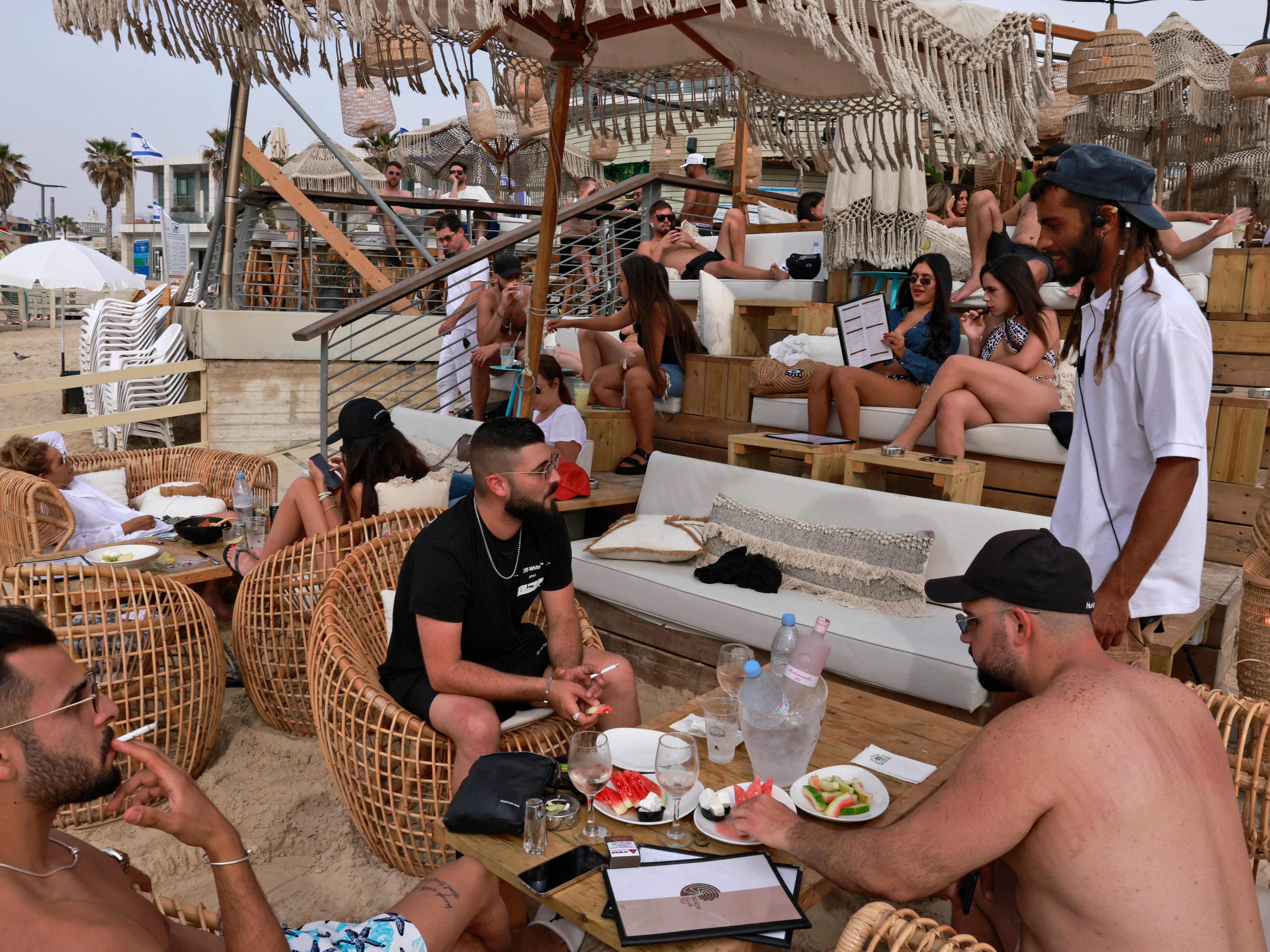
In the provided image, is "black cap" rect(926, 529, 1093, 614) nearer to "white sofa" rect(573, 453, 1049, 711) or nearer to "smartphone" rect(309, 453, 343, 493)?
"white sofa" rect(573, 453, 1049, 711)

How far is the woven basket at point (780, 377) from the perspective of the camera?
5430 millimetres

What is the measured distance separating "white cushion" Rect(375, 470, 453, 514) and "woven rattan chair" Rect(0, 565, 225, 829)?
0.91 metres

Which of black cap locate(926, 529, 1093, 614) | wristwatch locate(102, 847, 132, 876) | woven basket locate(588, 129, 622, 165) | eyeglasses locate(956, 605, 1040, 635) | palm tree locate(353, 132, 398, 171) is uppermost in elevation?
palm tree locate(353, 132, 398, 171)

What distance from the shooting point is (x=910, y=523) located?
3930 millimetres

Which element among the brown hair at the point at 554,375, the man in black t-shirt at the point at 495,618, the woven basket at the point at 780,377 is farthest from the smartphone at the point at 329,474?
the woven basket at the point at 780,377

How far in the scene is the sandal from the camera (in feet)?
19.7

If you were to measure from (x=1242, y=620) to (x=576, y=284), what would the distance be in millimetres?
6648

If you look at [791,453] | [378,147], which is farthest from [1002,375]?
[378,147]

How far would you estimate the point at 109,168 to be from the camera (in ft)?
141

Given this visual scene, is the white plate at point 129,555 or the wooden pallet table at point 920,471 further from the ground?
the wooden pallet table at point 920,471

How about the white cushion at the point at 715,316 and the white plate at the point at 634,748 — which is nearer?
the white plate at the point at 634,748

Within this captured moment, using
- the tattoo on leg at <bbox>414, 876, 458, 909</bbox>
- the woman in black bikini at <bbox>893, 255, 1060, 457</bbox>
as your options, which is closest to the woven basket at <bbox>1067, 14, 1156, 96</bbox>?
the woman in black bikini at <bbox>893, 255, 1060, 457</bbox>

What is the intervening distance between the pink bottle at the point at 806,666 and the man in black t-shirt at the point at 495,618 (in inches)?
22.4

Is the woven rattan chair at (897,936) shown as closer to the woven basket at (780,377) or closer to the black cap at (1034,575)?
the black cap at (1034,575)
